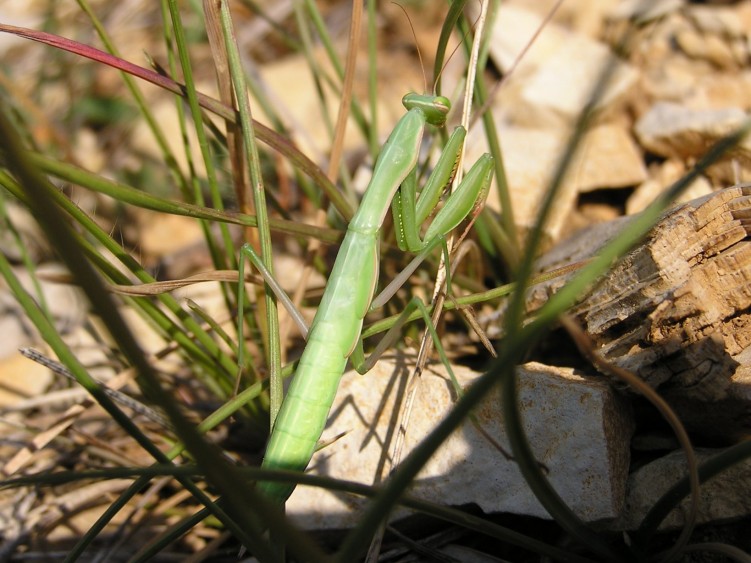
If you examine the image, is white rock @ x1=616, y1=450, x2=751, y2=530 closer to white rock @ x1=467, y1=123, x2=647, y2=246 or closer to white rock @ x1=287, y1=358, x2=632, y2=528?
white rock @ x1=287, y1=358, x2=632, y2=528

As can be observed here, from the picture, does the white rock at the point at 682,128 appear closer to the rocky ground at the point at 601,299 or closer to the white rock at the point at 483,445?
the rocky ground at the point at 601,299

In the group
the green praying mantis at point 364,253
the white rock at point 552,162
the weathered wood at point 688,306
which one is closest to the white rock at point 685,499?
the weathered wood at point 688,306

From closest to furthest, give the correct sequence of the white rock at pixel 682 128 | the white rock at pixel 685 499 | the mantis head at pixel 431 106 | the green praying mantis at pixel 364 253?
the white rock at pixel 685 499 → the green praying mantis at pixel 364 253 → the mantis head at pixel 431 106 → the white rock at pixel 682 128

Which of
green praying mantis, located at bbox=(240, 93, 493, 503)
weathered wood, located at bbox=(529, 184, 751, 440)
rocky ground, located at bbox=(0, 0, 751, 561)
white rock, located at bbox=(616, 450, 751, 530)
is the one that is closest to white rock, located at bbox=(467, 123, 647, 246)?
rocky ground, located at bbox=(0, 0, 751, 561)

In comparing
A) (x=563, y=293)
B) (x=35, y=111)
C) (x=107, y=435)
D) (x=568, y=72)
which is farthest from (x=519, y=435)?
(x=35, y=111)

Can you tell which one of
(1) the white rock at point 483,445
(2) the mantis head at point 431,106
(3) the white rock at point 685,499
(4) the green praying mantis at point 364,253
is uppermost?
(2) the mantis head at point 431,106

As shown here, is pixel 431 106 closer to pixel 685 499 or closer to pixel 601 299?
pixel 601 299
